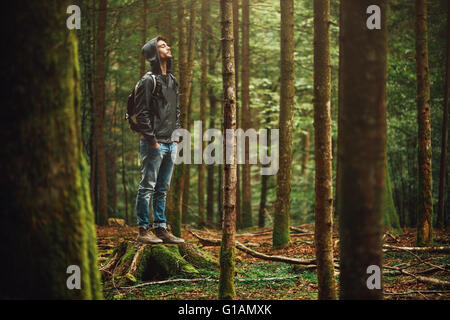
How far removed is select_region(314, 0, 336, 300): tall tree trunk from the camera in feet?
15.2

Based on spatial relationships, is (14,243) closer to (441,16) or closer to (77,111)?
(77,111)

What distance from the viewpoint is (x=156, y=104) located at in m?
6.59

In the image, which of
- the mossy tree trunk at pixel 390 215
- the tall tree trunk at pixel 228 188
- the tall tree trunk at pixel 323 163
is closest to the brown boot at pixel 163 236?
the tall tree trunk at pixel 228 188

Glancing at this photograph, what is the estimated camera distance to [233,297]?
477cm

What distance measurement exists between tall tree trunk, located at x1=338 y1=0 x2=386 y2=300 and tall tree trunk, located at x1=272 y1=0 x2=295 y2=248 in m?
6.48

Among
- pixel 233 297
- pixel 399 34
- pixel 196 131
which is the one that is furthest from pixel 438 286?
pixel 196 131

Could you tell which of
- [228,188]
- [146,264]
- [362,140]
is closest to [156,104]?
[228,188]

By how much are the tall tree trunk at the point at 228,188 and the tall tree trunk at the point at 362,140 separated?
Answer: 5.46ft

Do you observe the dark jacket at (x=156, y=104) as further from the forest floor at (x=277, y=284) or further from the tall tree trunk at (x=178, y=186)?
the forest floor at (x=277, y=284)

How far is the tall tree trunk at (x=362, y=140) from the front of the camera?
3209 mm

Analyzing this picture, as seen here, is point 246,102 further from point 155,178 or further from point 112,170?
point 155,178
